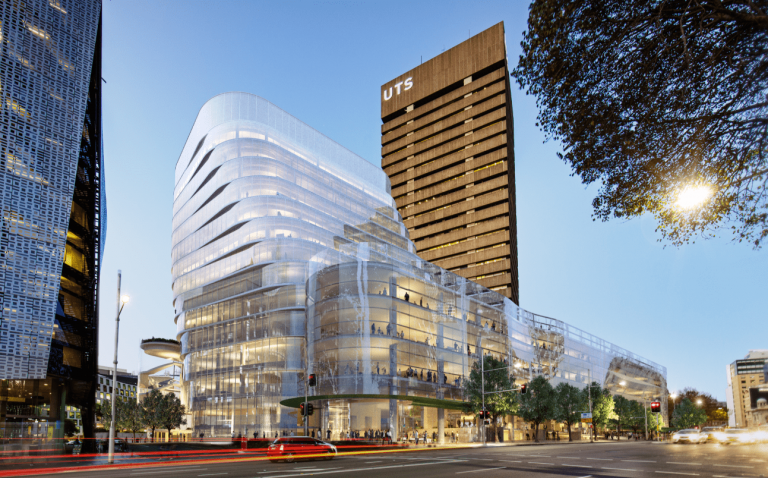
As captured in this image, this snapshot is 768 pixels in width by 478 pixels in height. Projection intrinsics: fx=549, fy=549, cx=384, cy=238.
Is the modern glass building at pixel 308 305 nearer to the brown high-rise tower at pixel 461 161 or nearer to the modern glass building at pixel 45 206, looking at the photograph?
the modern glass building at pixel 45 206

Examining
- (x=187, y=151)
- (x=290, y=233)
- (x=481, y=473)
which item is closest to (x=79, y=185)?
(x=290, y=233)

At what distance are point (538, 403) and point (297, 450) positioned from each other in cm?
4444

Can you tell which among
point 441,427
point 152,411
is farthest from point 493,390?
point 152,411

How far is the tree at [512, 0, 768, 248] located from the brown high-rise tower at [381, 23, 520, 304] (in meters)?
110

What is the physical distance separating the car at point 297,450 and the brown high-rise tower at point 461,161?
97.9 meters

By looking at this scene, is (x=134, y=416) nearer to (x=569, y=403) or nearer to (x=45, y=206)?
(x=45, y=206)

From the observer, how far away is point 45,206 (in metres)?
49.1

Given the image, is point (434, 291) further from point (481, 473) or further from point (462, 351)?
point (481, 473)

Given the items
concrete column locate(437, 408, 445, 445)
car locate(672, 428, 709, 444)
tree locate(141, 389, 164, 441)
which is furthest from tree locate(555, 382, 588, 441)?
tree locate(141, 389, 164, 441)

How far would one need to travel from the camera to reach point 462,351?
218 ft

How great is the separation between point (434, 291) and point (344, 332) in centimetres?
1359

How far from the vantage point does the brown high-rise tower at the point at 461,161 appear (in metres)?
131

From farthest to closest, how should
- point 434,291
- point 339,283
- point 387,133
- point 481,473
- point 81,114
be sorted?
point 387,133 < point 434,291 < point 339,283 < point 81,114 < point 481,473

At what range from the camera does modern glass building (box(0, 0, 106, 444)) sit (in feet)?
151
